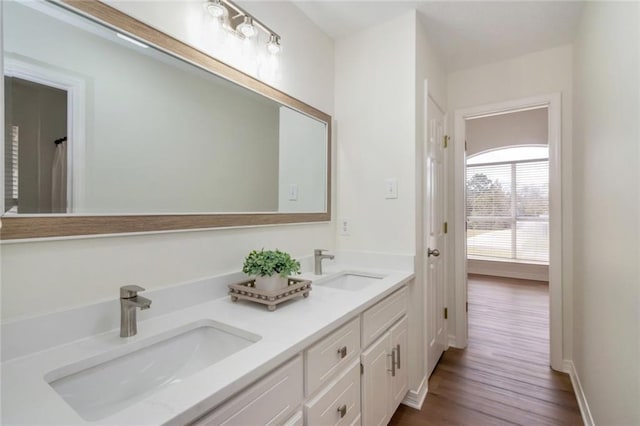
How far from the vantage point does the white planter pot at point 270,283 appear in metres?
1.27

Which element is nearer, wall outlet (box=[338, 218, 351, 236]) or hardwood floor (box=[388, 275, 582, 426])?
hardwood floor (box=[388, 275, 582, 426])

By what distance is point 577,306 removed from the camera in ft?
6.97

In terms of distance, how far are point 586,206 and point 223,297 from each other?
212cm

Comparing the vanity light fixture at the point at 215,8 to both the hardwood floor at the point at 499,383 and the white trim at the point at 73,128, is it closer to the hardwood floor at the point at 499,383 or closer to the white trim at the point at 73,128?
the white trim at the point at 73,128

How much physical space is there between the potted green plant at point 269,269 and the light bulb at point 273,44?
106cm

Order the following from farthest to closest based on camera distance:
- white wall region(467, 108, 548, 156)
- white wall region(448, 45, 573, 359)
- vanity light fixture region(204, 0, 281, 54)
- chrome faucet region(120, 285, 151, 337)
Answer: white wall region(467, 108, 548, 156) → white wall region(448, 45, 573, 359) → vanity light fixture region(204, 0, 281, 54) → chrome faucet region(120, 285, 151, 337)

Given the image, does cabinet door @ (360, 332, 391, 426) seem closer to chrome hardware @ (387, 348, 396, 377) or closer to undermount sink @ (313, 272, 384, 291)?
chrome hardware @ (387, 348, 396, 377)

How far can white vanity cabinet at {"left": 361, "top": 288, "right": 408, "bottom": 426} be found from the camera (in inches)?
54.4

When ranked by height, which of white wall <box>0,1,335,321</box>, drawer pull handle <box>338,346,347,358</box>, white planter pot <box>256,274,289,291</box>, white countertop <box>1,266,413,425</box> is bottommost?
drawer pull handle <box>338,346,347,358</box>

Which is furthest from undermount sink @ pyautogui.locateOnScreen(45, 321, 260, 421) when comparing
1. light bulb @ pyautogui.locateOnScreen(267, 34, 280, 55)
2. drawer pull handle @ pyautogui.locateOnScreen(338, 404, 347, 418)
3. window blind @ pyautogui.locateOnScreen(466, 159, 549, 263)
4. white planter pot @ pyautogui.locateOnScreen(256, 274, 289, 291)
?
window blind @ pyautogui.locateOnScreen(466, 159, 549, 263)

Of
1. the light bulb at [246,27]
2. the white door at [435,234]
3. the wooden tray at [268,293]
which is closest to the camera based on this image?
the wooden tray at [268,293]

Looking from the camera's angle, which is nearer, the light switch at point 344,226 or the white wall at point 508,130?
the light switch at point 344,226

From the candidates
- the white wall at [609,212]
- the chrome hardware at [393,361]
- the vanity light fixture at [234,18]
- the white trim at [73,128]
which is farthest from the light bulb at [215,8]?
the chrome hardware at [393,361]

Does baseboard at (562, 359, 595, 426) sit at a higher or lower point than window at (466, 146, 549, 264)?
lower
